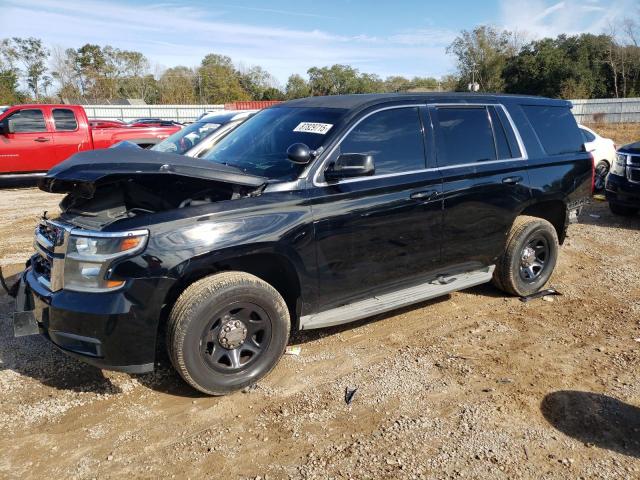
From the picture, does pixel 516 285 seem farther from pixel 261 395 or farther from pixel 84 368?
pixel 84 368

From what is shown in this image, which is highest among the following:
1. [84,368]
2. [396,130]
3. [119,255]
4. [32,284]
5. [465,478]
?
[396,130]

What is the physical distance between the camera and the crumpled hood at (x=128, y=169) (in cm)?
319

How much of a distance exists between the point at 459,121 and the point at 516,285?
1807 millimetres

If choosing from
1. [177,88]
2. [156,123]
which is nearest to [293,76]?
[177,88]

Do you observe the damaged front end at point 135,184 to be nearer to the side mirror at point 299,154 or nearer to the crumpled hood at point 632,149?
the side mirror at point 299,154

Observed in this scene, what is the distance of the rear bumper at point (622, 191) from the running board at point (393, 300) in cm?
485

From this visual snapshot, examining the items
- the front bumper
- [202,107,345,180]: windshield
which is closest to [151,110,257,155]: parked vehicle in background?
[202,107,345,180]: windshield

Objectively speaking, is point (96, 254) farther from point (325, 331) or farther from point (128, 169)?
point (325, 331)

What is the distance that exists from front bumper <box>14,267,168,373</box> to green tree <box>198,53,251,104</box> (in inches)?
2499

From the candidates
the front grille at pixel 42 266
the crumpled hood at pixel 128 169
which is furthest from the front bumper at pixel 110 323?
the crumpled hood at pixel 128 169

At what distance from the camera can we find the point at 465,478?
2727 millimetres

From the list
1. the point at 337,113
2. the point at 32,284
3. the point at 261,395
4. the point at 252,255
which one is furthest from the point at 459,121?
the point at 32,284

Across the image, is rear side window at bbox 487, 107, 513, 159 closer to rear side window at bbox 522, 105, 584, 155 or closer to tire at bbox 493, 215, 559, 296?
rear side window at bbox 522, 105, 584, 155

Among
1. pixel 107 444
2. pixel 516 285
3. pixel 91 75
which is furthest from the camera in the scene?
pixel 91 75
